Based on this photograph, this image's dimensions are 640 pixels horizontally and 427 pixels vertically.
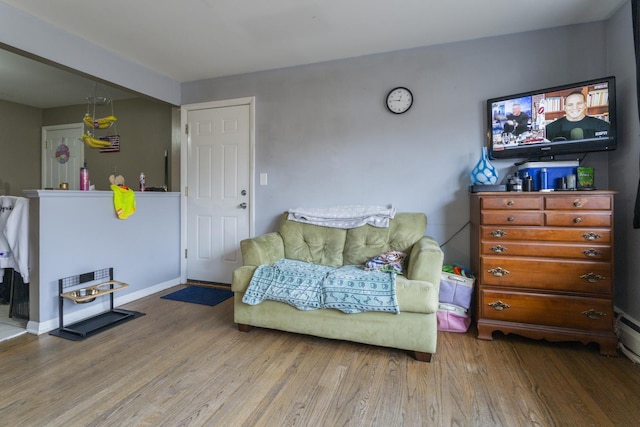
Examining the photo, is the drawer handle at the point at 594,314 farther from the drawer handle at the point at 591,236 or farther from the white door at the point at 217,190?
the white door at the point at 217,190

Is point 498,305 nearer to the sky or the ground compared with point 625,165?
nearer to the ground

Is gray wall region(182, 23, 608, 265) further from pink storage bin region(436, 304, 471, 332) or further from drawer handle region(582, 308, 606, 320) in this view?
drawer handle region(582, 308, 606, 320)

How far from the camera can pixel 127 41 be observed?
8.72ft

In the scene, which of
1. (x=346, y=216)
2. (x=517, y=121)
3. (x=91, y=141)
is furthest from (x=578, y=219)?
(x=91, y=141)

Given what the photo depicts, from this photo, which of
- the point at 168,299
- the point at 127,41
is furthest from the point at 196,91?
the point at 168,299

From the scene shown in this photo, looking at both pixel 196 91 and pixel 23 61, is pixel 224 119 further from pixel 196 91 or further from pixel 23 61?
pixel 23 61

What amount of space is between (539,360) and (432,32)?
2.50 meters

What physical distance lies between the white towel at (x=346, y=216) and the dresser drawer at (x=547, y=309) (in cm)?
94

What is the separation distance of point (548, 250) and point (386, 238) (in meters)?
1.11

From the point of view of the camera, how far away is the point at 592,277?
1.96 m

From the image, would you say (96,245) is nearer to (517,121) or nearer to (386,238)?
(386,238)

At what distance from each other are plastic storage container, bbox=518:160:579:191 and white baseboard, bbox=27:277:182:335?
363cm

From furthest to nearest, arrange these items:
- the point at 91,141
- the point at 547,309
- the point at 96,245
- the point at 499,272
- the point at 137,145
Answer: the point at 137,145 → the point at 91,141 → the point at 96,245 → the point at 499,272 → the point at 547,309

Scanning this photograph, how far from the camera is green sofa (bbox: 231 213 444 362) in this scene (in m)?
1.89
